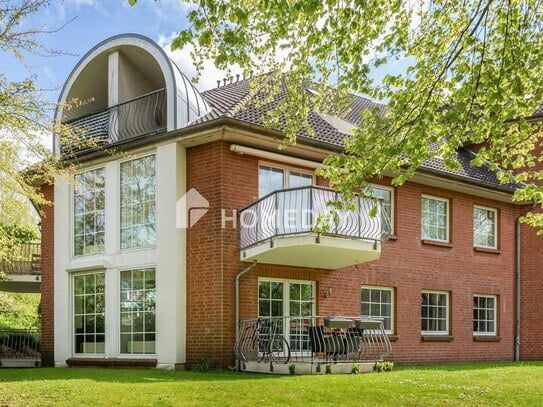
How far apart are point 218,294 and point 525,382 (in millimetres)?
6027

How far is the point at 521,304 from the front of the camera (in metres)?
21.0

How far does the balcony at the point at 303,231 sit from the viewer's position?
13586mm

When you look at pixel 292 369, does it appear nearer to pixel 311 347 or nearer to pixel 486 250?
pixel 311 347

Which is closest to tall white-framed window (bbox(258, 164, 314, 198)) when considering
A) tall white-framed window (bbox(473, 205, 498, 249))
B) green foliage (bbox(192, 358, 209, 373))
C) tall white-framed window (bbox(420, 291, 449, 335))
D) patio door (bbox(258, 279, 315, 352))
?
patio door (bbox(258, 279, 315, 352))

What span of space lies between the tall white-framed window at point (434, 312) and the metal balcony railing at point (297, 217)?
463 cm

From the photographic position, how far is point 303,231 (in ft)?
44.2

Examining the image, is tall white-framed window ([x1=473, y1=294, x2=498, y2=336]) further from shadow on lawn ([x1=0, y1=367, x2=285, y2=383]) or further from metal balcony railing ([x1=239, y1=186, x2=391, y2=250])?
shadow on lawn ([x1=0, y1=367, x2=285, y2=383])

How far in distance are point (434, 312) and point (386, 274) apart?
94.9 inches

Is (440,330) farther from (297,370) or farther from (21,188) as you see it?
(21,188)

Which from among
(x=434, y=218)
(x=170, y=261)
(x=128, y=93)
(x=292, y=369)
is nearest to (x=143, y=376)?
(x=292, y=369)

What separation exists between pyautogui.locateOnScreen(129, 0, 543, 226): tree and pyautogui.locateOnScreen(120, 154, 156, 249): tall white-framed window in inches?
234

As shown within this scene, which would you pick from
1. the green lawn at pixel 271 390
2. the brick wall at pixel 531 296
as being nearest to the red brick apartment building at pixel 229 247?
the brick wall at pixel 531 296

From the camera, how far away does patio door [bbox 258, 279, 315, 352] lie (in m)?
15.0

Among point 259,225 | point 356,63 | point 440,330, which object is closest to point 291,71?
point 356,63
